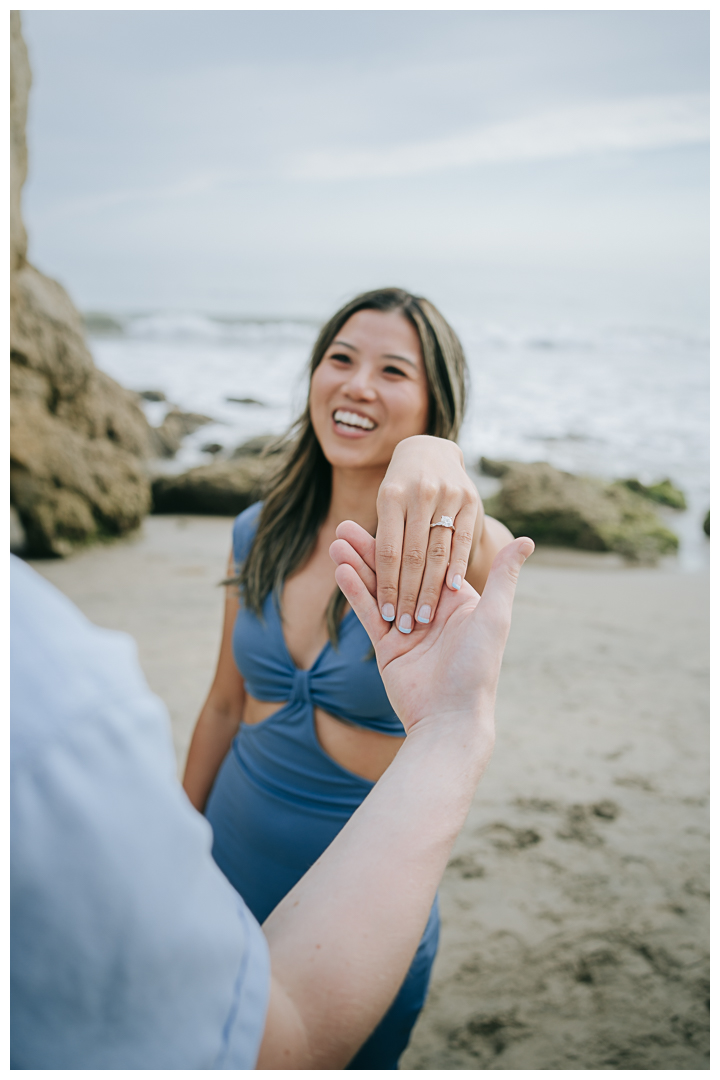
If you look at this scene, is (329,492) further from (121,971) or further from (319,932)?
(121,971)

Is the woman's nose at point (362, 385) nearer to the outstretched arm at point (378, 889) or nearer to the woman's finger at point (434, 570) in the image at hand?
the woman's finger at point (434, 570)

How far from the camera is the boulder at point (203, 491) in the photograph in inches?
399

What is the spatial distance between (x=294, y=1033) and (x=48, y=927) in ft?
1.06

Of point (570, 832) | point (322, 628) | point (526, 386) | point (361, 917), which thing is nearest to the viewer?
point (361, 917)

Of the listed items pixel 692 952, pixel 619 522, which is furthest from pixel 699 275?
pixel 692 952

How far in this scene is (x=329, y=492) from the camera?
2.58 m

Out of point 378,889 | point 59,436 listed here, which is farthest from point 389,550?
point 59,436

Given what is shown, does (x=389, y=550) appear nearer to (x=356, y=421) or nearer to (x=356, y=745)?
(x=356, y=745)

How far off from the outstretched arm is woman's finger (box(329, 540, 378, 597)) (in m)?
0.33

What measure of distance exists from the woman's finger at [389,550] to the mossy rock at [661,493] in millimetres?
11007

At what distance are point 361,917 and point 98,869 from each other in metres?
0.35

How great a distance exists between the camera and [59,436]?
823 cm

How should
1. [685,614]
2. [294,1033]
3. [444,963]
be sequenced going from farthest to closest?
[685,614]
[444,963]
[294,1033]

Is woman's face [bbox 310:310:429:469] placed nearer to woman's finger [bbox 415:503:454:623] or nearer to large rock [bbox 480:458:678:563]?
woman's finger [bbox 415:503:454:623]
